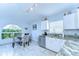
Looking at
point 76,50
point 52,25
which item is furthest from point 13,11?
point 76,50

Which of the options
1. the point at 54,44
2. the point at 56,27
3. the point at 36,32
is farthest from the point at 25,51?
the point at 56,27

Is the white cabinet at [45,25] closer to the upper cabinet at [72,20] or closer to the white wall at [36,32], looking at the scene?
the white wall at [36,32]

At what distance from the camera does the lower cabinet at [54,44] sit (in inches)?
88.7

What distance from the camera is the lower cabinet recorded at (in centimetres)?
225

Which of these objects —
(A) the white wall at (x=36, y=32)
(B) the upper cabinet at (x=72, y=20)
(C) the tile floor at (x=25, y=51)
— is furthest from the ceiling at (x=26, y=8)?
(C) the tile floor at (x=25, y=51)

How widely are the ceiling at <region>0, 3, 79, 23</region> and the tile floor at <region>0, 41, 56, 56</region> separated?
22.1 inches

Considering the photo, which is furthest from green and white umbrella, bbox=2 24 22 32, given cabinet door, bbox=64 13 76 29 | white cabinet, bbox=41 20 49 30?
cabinet door, bbox=64 13 76 29

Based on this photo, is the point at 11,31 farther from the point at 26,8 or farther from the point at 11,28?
the point at 26,8

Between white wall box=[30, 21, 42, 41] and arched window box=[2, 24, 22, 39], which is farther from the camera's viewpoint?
white wall box=[30, 21, 42, 41]

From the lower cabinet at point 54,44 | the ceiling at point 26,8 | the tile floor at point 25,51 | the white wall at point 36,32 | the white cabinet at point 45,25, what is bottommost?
the tile floor at point 25,51

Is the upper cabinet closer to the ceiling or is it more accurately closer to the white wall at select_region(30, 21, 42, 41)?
the ceiling

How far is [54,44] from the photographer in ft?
7.91

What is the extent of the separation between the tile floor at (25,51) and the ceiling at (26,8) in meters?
0.56

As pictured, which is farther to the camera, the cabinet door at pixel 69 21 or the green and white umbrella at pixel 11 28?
the cabinet door at pixel 69 21
